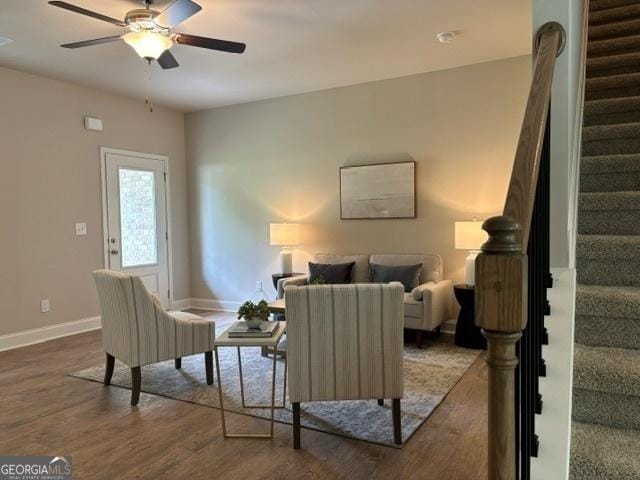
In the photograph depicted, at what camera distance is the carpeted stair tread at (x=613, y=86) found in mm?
2658

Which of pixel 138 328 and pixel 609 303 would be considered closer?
pixel 609 303

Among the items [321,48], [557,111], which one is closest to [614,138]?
[557,111]

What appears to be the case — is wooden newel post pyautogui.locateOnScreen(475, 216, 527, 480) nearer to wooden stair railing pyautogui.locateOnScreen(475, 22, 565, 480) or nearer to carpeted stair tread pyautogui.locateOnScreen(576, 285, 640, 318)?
wooden stair railing pyautogui.locateOnScreen(475, 22, 565, 480)

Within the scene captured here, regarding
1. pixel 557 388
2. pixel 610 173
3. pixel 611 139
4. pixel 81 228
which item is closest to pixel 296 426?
pixel 557 388

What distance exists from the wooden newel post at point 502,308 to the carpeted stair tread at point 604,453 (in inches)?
25.2

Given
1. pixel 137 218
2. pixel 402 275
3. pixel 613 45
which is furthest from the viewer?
pixel 137 218

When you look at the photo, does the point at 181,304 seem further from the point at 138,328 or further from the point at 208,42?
the point at 208,42

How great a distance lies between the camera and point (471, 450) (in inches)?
93.4

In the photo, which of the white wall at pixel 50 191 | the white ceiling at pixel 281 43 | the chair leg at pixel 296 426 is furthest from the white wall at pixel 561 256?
the white wall at pixel 50 191

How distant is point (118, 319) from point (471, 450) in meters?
2.42

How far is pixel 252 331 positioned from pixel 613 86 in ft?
8.61

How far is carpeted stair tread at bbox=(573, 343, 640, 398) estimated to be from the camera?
56.2 inches

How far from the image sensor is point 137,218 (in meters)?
5.87

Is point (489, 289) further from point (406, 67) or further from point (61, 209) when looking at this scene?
point (61, 209)
